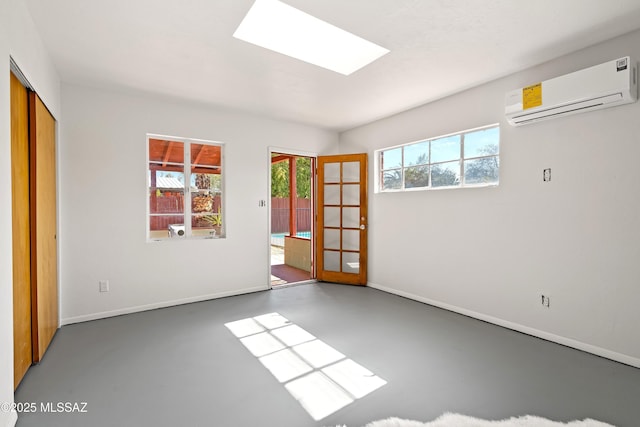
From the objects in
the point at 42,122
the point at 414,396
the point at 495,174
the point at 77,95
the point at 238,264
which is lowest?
the point at 414,396

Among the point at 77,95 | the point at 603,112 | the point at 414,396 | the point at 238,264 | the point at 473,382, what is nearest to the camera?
the point at 414,396

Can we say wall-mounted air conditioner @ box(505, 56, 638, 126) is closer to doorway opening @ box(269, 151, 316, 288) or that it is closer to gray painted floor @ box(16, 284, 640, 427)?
gray painted floor @ box(16, 284, 640, 427)

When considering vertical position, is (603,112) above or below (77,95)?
below

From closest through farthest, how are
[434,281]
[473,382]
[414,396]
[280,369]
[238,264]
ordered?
[414,396], [473,382], [280,369], [434,281], [238,264]

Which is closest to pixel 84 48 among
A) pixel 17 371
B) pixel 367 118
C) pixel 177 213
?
pixel 177 213

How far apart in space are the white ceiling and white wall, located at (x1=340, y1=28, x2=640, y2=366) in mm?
410

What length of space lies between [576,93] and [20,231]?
4.38 metres

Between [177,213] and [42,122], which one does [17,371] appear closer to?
[42,122]

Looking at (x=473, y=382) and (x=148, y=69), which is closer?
(x=473, y=382)

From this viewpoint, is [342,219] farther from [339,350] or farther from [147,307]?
[147,307]

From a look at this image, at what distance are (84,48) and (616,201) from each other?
460 centimetres

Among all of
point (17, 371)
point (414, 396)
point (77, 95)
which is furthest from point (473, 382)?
point (77, 95)

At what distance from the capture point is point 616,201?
8.30 feet

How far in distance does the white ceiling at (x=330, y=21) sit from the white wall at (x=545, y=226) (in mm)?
410
